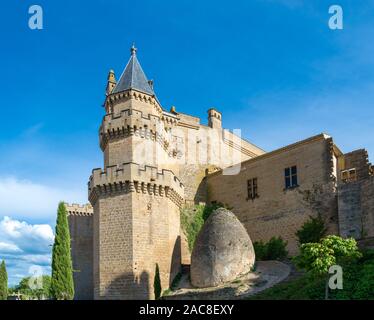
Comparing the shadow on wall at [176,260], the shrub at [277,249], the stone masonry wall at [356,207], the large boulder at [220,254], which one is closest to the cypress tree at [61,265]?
the shadow on wall at [176,260]

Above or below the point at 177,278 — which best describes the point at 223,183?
above

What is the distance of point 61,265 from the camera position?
32.5 meters

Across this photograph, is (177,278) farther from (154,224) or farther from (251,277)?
(251,277)

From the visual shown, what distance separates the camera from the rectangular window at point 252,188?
35938 mm

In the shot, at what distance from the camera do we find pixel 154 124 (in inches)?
1347

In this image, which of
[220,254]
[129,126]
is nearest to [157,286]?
[220,254]

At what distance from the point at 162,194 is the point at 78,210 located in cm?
1379

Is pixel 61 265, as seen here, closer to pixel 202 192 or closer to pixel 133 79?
pixel 202 192

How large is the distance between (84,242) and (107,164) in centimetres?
1077

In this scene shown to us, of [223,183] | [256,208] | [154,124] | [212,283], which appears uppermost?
[154,124]

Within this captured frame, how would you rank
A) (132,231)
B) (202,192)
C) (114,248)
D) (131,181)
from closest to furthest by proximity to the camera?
(132,231) → (114,248) → (131,181) → (202,192)

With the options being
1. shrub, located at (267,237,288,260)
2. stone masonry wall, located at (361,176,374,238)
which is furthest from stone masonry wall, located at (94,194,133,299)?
stone masonry wall, located at (361,176,374,238)
